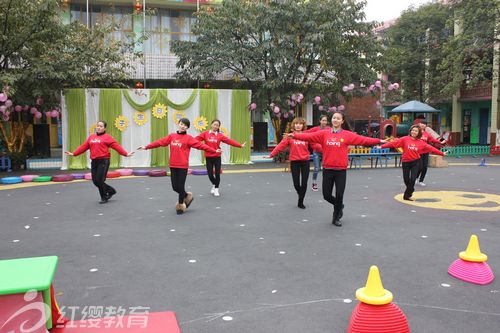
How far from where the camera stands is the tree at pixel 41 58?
48.1 feet

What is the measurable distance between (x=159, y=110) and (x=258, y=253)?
13.4 metres

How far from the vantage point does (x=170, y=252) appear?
20.5 feet

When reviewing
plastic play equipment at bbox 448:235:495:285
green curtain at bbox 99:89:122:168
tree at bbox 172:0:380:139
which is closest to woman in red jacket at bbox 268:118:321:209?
A: plastic play equipment at bbox 448:235:495:285

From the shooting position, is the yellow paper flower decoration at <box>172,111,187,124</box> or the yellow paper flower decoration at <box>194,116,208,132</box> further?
the yellow paper flower decoration at <box>194,116,208,132</box>

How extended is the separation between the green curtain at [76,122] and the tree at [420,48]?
21430 mm

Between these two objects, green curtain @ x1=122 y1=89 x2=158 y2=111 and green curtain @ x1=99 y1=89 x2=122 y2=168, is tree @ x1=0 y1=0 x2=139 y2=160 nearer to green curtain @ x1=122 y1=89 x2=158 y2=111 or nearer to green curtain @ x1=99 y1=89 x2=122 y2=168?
green curtain @ x1=99 y1=89 x2=122 y2=168

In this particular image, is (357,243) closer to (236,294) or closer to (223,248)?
(223,248)

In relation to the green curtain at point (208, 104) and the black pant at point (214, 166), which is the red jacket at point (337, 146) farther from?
the green curtain at point (208, 104)

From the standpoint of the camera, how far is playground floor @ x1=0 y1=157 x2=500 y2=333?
4309 millimetres

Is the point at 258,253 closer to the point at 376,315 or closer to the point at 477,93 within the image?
the point at 376,315

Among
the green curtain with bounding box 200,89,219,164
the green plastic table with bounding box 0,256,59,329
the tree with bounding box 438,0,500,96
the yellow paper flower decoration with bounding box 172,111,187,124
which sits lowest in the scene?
the green plastic table with bounding box 0,256,59,329

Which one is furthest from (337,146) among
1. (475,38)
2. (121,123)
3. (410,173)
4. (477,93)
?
(477,93)

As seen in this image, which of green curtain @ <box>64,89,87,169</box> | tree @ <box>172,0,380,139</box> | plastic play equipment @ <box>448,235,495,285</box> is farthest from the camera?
tree @ <box>172,0,380,139</box>

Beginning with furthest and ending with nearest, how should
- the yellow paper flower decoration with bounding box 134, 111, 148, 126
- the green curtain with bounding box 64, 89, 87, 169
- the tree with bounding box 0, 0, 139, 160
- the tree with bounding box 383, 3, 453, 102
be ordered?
the tree with bounding box 383, 3, 453, 102 < the yellow paper flower decoration with bounding box 134, 111, 148, 126 < the green curtain with bounding box 64, 89, 87, 169 < the tree with bounding box 0, 0, 139, 160
